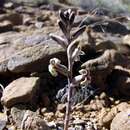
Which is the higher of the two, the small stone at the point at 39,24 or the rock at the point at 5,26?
the rock at the point at 5,26

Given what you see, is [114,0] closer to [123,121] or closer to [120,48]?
[120,48]

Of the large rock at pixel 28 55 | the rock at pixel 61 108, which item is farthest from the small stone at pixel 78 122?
the large rock at pixel 28 55

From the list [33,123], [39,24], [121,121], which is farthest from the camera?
[39,24]

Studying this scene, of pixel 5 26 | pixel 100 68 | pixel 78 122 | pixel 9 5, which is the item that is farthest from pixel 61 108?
pixel 9 5

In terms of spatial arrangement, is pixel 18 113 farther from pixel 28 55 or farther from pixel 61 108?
pixel 28 55

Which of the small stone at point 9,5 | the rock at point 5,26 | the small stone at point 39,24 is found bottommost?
the small stone at point 9,5

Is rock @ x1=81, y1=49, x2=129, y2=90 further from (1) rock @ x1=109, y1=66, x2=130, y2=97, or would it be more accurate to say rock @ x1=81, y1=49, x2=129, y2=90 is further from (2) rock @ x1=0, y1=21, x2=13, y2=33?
(2) rock @ x1=0, y1=21, x2=13, y2=33

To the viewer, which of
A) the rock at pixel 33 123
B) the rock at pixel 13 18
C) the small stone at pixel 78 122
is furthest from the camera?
the rock at pixel 13 18

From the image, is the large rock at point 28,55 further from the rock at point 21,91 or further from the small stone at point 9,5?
A: the small stone at point 9,5
